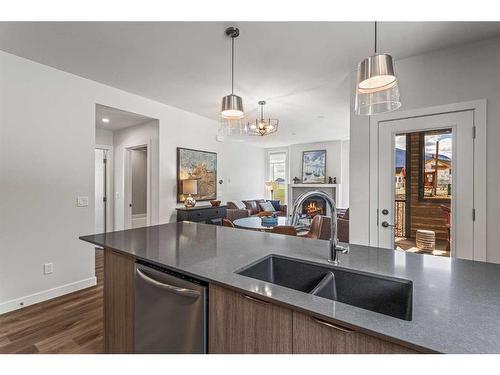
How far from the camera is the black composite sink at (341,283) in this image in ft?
3.51

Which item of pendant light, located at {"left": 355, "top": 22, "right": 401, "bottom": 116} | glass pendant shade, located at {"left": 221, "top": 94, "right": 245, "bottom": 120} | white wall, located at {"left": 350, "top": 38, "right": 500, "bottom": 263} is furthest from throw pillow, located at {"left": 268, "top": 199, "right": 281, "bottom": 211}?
pendant light, located at {"left": 355, "top": 22, "right": 401, "bottom": 116}

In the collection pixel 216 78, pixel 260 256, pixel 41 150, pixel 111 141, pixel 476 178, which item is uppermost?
pixel 216 78

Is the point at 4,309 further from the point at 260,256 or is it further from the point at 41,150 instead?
the point at 260,256

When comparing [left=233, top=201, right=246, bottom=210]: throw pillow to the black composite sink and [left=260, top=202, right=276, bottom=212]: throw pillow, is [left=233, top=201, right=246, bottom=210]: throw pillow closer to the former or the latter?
[left=260, top=202, right=276, bottom=212]: throw pillow

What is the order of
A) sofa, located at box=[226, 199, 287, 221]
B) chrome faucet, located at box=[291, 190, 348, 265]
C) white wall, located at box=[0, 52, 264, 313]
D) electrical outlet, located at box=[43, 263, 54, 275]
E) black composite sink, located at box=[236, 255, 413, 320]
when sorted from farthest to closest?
sofa, located at box=[226, 199, 287, 221] < electrical outlet, located at box=[43, 263, 54, 275] < white wall, located at box=[0, 52, 264, 313] < chrome faucet, located at box=[291, 190, 348, 265] < black composite sink, located at box=[236, 255, 413, 320]

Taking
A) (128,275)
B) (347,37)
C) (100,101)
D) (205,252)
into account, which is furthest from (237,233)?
(100,101)

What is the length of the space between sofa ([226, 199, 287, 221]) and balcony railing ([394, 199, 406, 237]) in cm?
267

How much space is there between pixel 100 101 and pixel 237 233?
104 inches

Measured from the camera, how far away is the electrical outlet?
8.96 ft

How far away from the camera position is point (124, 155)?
4848 millimetres

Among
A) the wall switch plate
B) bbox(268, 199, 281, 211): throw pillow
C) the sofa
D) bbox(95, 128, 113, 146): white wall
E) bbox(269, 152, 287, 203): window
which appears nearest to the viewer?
the wall switch plate

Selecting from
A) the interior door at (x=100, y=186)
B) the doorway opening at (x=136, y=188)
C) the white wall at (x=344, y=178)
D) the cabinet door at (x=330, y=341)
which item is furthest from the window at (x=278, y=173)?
the cabinet door at (x=330, y=341)

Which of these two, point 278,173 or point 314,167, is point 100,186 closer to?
point 278,173
